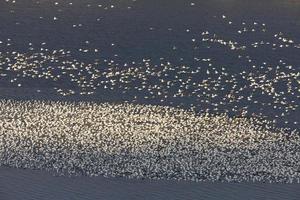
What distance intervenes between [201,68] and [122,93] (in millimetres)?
5046

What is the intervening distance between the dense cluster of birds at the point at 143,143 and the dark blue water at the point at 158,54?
1172 mm

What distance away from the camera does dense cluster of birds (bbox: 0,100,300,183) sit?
1485 centimetres

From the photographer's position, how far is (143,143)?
53.8 ft

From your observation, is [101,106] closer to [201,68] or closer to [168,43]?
[201,68]

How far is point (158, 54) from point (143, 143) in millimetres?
11603

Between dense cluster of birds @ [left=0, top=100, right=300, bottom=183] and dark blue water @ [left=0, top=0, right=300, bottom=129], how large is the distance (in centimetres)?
117

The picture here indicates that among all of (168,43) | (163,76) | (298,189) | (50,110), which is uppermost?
(168,43)

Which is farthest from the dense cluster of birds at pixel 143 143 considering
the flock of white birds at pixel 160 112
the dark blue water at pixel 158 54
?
the dark blue water at pixel 158 54

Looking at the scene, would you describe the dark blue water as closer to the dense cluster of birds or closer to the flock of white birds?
the flock of white birds

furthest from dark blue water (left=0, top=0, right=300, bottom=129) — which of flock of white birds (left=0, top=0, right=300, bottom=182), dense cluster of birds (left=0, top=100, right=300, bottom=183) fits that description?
dense cluster of birds (left=0, top=100, right=300, bottom=183)

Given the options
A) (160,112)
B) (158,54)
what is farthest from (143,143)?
(158,54)

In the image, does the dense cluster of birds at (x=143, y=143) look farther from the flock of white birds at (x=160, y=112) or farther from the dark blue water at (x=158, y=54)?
the dark blue water at (x=158, y=54)

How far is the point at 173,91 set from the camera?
71.3 feet

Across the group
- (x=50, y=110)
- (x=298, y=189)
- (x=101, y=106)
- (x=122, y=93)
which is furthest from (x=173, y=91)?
(x=298, y=189)
